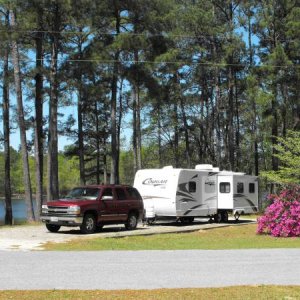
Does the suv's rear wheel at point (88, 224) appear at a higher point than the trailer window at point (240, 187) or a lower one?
lower

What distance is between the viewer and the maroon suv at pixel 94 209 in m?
19.1

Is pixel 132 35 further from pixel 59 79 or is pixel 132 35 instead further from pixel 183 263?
pixel 183 263

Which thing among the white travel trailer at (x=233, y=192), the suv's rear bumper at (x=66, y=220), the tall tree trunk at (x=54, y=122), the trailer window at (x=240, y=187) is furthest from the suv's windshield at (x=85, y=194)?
the trailer window at (x=240, y=187)

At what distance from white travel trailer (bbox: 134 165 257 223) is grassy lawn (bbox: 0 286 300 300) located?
15.7 m

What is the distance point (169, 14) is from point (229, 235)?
18.3 m

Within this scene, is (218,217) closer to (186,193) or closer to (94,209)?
(186,193)

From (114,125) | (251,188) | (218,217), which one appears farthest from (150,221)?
(114,125)

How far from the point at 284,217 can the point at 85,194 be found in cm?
727

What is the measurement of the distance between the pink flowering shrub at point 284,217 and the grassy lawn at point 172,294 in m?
11.1

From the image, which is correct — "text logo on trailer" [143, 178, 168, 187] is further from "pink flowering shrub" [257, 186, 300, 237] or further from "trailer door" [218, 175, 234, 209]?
"pink flowering shrub" [257, 186, 300, 237]

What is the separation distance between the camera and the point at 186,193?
2466 centimetres

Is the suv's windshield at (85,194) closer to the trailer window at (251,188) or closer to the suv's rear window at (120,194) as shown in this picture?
the suv's rear window at (120,194)

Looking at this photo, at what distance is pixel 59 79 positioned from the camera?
29375 mm

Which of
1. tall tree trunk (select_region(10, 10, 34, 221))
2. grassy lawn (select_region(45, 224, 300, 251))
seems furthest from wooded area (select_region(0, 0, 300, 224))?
grassy lawn (select_region(45, 224, 300, 251))
